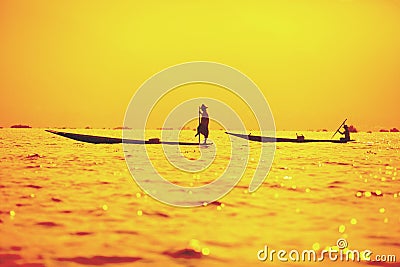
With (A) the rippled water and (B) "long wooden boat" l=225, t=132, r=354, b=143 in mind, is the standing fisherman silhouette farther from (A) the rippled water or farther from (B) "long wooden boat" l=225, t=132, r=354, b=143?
(A) the rippled water

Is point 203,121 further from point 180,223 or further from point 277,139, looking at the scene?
point 180,223

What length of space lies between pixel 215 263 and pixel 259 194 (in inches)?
303

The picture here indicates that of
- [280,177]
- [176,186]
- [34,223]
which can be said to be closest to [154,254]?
[34,223]

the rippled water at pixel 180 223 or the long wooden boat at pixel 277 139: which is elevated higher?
the long wooden boat at pixel 277 139

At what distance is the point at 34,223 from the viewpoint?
411 inches

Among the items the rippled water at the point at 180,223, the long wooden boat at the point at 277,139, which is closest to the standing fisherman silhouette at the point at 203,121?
the long wooden boat at the point at 277,139

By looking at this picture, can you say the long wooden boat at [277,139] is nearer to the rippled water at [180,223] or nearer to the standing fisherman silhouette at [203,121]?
the standing fisherman silhouette at [203,121]

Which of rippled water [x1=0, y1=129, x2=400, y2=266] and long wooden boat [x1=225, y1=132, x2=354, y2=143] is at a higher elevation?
long wooden boat [x1=225, y1=132, x2=354, y2=143]

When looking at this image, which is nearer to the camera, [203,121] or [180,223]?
[180,223]

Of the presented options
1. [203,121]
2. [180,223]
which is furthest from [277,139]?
[180,223]

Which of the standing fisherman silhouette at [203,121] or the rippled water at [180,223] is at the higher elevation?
the standing fisherman silhouette at [203,121]

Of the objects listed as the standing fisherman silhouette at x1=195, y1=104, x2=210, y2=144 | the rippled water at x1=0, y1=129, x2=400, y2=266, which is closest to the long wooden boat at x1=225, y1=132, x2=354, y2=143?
the standing fisherman silhouette at x1=195, y1=104, x2=210, y2=144

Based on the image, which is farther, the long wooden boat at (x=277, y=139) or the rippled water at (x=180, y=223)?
the long wooden boat at (x=277, y=139)

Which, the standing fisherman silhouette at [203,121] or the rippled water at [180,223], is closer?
the rippled water at [180,223]
